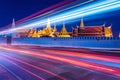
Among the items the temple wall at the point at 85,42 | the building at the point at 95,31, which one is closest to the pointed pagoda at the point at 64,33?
the building at the point at 95,31

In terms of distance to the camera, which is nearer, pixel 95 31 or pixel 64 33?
pixel 95 31

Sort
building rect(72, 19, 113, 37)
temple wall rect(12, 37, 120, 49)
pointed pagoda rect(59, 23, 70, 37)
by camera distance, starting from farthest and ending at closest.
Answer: pointed pagoda rect(59, 23, 70, 37) < building rect(72, 19, 113, 37) < temple wall rect(12, 37, 120, 49)

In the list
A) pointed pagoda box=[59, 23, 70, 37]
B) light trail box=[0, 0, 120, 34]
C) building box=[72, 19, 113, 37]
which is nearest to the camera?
light trail box=[0, 0, 120, 34]

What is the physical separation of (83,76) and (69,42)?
44.9m

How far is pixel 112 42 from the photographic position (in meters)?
45.7

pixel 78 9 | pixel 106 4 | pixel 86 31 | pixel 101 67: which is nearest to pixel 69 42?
pixel 86 31

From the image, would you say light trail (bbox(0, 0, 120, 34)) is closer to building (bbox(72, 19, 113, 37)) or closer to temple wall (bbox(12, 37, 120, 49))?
temple wall (bbox(12, 37, 120, 49))

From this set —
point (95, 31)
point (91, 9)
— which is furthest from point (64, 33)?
point (91, 9)

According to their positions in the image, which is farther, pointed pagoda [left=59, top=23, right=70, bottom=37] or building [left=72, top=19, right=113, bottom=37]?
pointed pagoda [left=59, top=23, right=70, bottom=37]

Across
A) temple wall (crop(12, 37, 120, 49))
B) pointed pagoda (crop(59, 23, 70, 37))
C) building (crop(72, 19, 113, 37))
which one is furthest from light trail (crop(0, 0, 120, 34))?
pointed pagoda (crop(59, 23, 70, 37))

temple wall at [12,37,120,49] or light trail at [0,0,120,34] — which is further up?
light trail at [0,0,120,34]

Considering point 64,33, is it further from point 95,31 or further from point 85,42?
point 85,42

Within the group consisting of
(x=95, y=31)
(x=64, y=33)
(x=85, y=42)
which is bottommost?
(x=85, y=42)

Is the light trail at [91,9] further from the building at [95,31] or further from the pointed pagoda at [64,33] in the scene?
the pointed pagoda at [64,33]
